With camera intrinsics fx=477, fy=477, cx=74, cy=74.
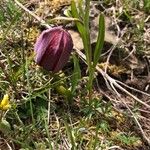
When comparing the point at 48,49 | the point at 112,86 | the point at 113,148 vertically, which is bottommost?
the point at 113,148

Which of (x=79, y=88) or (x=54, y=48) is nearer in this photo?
(x=54, y=48)

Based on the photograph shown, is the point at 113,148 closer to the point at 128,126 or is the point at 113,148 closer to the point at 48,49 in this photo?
the point at 128,126

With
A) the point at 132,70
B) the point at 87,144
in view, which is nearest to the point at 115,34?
the point at 132,70

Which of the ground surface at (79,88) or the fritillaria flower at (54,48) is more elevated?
the fritillaria flower at (54,48)

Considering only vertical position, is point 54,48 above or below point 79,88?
above
